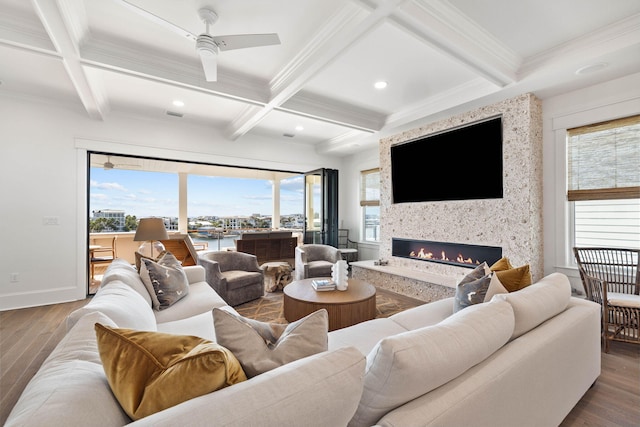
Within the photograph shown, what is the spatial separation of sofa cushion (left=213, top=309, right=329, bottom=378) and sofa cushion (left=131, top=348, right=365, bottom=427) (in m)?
0.13

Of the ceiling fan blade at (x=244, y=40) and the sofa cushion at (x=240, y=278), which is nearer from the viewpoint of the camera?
the ceiling fan blade at (x=244, y=40)

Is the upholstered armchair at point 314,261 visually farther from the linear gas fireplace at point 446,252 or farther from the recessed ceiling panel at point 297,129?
the recessed ceiling panel at point 297,129

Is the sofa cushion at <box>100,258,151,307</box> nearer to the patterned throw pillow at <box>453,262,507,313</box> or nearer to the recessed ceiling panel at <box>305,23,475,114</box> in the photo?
the patterned throw pillow at <box>453,262,507,313</box>

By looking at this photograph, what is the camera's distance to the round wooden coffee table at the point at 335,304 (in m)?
2.64

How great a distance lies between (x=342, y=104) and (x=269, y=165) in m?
2.22

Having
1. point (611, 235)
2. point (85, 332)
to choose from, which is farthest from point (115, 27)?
point (611, 235)

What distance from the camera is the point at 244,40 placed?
220cm

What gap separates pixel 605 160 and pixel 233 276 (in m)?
4.59

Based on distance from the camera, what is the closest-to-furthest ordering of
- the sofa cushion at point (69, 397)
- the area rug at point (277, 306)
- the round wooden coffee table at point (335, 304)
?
1. the sofa cushion at point (69, 397)
2. the round wooden coffee table at point (335, 304)
3. the area rug at point (277, 306)

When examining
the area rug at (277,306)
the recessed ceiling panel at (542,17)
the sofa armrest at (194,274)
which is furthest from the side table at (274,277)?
the recessed ceiling panel at (542,17)

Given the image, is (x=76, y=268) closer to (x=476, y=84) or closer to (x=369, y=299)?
(x=369, y=299)

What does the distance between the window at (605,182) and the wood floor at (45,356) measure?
1.19 metres

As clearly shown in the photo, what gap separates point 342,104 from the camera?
421 centimetres

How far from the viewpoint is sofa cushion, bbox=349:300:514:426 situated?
90 centimetres
